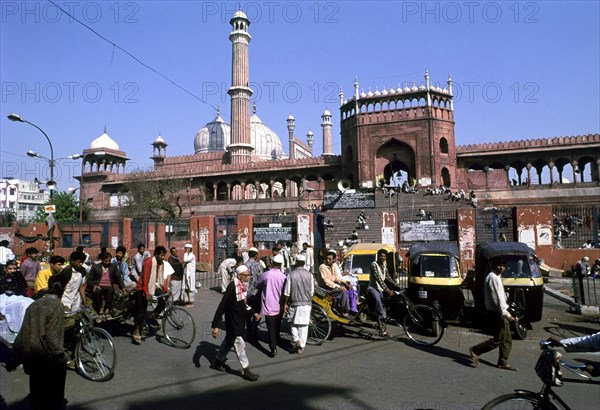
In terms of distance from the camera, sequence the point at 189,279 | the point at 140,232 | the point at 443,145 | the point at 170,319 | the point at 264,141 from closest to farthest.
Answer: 1. the point at 170,319
2. the point at 189,279
3. the point at 140,232
4. the point at 443,145
5. the point at 264,141

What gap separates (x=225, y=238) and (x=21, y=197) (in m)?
77.3

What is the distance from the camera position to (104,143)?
164 feet

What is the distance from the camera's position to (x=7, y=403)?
461 centimetres

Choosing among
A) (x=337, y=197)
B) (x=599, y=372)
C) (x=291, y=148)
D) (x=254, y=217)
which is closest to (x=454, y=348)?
(x=599, y=372)

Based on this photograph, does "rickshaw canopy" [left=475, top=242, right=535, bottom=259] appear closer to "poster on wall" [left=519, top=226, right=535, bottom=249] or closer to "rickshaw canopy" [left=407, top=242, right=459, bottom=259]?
"rickshaw canopy" [left=407, top=242, right=459, bottom=259]

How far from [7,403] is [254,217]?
14431mm

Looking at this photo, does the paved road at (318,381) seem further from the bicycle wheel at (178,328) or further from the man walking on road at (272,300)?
the man walking on road at (272,300)

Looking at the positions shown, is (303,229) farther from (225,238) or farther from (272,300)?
(272,300)

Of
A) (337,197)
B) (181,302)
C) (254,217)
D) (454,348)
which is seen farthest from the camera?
(337,197)

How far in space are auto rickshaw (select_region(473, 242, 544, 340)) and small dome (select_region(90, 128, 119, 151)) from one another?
48744mm

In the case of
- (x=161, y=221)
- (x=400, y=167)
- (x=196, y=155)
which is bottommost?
(x=161, y=221)

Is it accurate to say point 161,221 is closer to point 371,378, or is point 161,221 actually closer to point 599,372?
point 371,378

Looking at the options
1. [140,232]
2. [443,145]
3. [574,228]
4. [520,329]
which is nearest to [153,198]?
[140,232]

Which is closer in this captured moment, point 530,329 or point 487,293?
point 487,293
